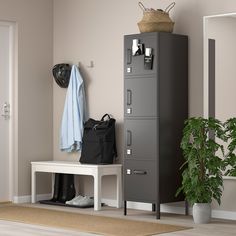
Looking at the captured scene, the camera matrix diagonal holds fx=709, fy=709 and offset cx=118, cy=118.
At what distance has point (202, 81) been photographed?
6.89m

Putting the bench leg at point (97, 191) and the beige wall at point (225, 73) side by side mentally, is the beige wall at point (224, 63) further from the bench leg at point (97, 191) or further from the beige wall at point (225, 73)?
the bench leg at point (97, 191)

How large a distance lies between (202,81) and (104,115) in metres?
1.32

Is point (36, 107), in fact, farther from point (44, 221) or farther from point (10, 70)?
point (44, 221)

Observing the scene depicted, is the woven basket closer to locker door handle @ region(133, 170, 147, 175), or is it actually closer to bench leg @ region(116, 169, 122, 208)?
locker door handle @ region(133, 170, 147, 175)

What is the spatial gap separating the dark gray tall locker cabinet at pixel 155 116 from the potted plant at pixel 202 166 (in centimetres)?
37

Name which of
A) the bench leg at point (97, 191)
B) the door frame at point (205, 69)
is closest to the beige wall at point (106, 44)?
the door frame at point (205, 69)

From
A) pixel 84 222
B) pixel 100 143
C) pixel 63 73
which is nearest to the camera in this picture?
pixel 84 222

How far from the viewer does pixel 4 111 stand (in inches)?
315

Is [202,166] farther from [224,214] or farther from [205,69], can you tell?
[205,69]

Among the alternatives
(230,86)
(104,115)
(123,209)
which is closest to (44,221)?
(123,209)

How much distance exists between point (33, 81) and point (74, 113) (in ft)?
2.22

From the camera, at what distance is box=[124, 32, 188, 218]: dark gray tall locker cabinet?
6695mm

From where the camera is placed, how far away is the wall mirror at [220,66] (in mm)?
6637

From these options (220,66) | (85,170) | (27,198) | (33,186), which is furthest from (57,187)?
(220,66)
